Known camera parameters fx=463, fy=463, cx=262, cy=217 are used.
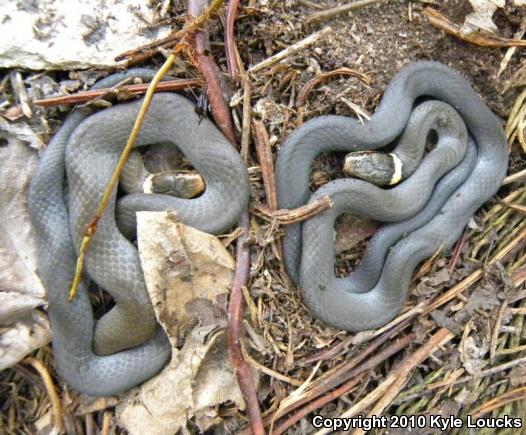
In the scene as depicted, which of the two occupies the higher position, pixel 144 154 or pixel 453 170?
pixel 453 170

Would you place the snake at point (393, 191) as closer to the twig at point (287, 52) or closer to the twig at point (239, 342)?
the twig at point (239, 342)

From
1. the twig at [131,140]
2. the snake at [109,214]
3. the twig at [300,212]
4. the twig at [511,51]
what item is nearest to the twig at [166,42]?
the twig at [131,140]

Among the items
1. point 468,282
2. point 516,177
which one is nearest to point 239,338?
point 468,282

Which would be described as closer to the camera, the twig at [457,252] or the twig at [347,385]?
the twig at [347,385]

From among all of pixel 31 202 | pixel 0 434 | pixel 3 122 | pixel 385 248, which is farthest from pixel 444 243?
pixel 0 434

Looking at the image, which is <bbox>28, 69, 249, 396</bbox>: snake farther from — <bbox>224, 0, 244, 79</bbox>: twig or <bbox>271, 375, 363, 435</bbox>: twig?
<bbox>271, 375, 363, 435</bbox>: twig

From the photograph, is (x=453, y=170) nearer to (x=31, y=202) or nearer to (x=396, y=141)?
(x=396, y=141)

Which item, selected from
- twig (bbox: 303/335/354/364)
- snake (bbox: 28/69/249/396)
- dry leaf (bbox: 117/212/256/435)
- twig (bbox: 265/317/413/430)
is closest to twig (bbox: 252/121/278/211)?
snake (bbox: 28/69/249/396)
